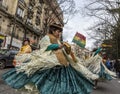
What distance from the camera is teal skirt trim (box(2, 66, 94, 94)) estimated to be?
382cm

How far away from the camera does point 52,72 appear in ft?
13.1

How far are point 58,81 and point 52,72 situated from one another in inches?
7.2

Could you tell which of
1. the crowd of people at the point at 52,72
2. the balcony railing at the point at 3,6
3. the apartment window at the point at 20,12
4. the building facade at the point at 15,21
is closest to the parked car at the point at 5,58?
Answer: the building facade at the point at 15,21

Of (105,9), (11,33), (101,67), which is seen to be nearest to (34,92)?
(101,67)

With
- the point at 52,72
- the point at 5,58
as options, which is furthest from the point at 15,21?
the point at 52,72

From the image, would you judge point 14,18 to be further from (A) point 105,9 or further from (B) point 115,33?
(B) point 115,33

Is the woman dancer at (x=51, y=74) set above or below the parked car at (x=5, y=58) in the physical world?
above

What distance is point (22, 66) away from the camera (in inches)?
160

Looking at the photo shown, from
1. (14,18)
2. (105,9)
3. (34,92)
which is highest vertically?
(105,9)

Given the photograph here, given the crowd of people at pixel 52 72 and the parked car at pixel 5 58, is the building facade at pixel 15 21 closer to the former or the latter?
the parked car at pixel 5 58

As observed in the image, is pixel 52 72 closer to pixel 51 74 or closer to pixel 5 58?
pixel 51 74

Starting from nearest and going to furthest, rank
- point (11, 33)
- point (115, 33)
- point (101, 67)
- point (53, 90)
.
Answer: point (53, 90) < point (101, 67) < point (11, 33) < point (115, 33)

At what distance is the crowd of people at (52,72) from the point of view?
3879mm

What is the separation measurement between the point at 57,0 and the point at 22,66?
102 feet
